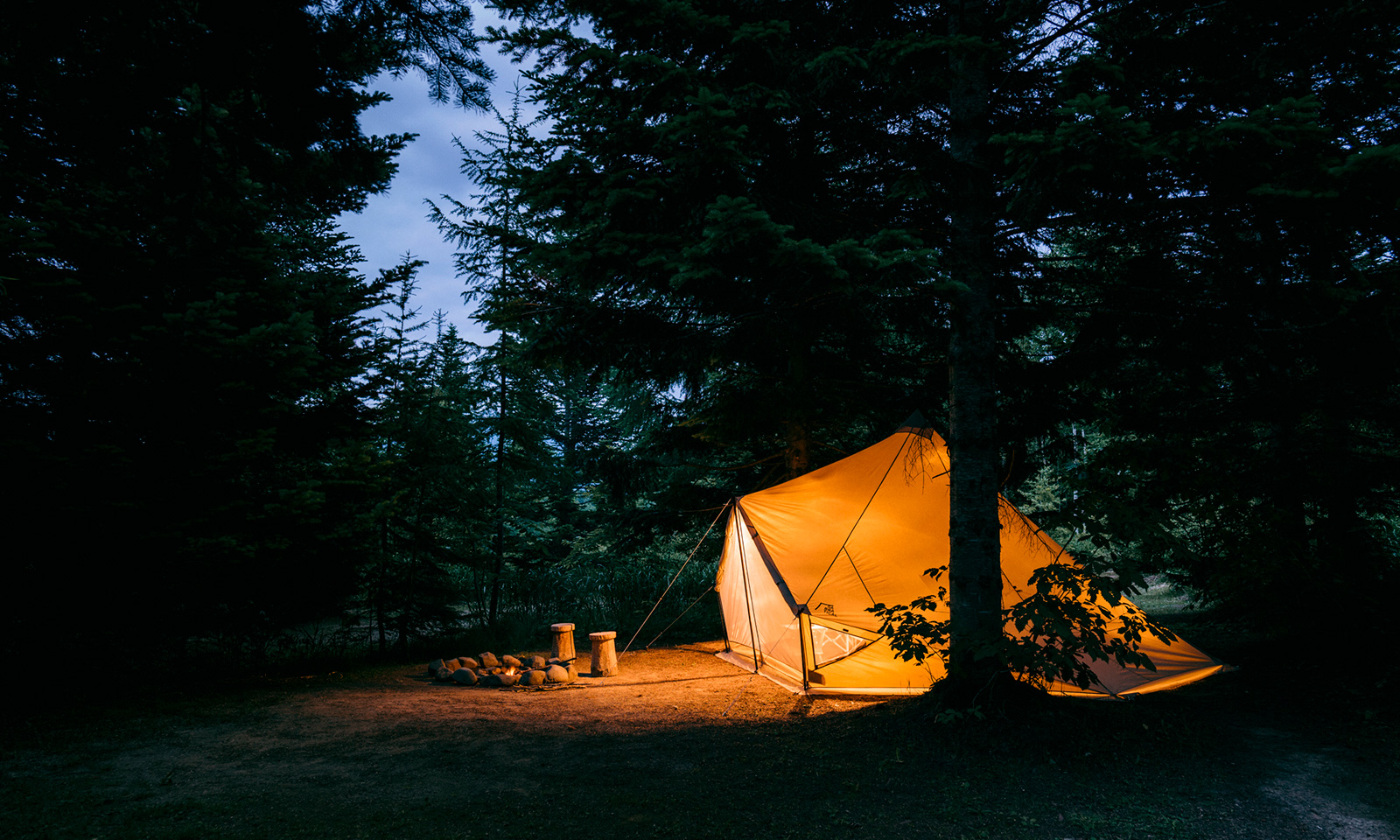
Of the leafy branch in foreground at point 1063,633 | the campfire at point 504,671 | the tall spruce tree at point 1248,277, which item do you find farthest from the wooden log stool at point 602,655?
the tall spruce tree at point 1248,277

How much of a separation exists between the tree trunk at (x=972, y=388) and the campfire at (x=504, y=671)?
4309 millimetres

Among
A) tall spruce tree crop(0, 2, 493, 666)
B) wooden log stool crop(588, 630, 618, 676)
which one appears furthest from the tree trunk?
wooden log stool crop(588, 630, 618, 676)

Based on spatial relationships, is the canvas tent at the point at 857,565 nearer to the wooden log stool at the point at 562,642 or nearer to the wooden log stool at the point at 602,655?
the wooden log stool at the point at 602,655

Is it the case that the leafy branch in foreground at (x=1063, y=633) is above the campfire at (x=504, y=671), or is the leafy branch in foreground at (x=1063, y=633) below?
above

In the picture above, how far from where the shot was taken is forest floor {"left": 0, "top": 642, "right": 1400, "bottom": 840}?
3.14 meters

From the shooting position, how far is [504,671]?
7.07m

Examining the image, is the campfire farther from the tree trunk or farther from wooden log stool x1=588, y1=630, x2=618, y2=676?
the tree trunk

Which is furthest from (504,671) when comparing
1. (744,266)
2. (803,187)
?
(803,187)

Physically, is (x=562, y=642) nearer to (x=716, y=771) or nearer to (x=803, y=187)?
(x=716, y=771)

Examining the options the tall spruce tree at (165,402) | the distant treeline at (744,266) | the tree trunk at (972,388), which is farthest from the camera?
the tall spruce tree at (165,402)

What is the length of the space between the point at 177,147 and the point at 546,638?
8.82 meters

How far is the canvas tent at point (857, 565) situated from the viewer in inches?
227

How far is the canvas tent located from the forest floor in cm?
36

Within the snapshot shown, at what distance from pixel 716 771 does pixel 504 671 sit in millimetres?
3879
